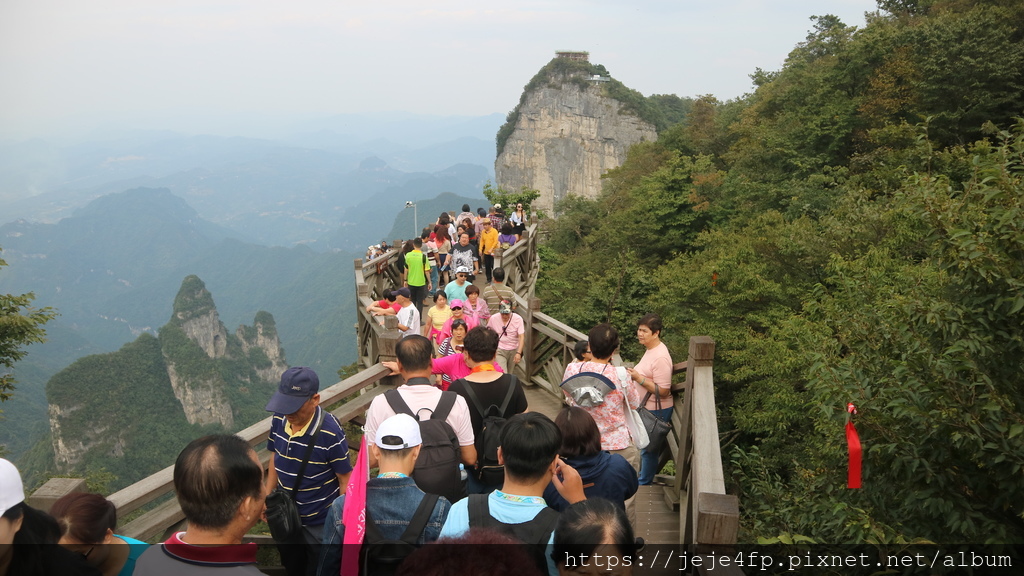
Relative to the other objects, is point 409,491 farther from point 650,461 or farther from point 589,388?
point 650,461

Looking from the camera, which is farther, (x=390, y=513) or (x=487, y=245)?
(x=487, y=245)

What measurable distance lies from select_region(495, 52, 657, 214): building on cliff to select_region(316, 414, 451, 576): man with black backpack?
7619 cm

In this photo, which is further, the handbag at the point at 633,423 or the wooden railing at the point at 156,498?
the handbag at the point at 633,423

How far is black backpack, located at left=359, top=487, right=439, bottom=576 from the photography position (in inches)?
95.4

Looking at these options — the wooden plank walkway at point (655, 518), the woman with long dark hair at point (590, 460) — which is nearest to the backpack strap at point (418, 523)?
the woman with long dark hair at point (590, 460)

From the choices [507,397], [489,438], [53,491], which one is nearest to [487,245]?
[507,397]

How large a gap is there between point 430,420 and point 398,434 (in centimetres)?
59

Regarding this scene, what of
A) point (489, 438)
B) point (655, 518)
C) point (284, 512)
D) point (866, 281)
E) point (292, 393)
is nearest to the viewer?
point (284, 512)

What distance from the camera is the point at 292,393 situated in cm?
309

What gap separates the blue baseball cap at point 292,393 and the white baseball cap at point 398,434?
677 millimetres

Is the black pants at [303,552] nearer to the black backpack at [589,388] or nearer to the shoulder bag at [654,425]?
the black backpack at [589,388]

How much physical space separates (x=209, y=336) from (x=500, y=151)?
165ft

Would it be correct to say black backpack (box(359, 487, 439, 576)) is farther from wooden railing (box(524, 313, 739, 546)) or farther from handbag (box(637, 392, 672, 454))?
handbag (box(637, 392, 672, 454))

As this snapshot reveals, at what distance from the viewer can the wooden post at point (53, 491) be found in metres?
2.68
